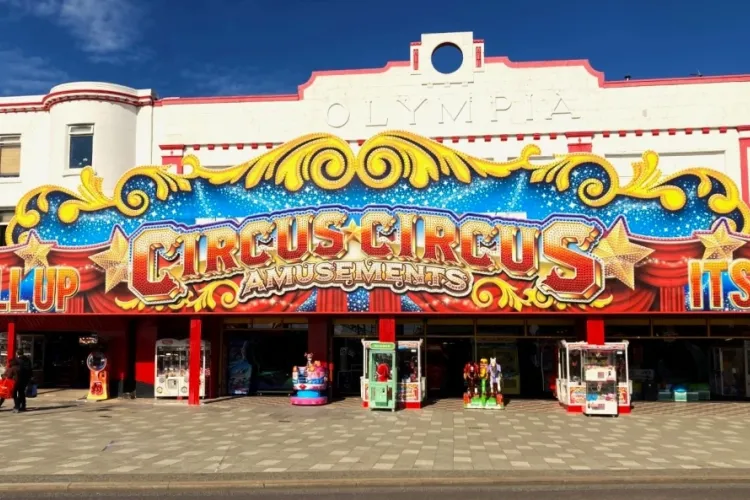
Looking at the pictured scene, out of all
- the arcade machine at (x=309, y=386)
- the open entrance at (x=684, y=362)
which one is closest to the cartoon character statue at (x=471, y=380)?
the arcade machine at (x=309, y=386)

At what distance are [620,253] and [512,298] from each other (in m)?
3.16

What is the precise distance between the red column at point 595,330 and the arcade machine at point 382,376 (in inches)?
213

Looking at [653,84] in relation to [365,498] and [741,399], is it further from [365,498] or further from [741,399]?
[365,498]

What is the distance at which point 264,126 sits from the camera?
2319cm

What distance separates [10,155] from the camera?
976 inches

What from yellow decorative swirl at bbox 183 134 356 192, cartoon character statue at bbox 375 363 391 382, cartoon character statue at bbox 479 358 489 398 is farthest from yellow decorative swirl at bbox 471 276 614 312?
yellow decorative swirl at bbox 183 134 356 192

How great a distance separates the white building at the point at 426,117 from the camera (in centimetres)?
2181

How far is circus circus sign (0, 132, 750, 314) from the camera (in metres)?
18.6

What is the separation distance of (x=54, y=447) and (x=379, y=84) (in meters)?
15.0

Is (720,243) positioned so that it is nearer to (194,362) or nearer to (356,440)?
(356,440)

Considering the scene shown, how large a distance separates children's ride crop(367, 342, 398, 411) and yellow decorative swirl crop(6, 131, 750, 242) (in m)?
4.60

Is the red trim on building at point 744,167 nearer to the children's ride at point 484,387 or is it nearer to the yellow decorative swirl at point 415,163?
the yellow decorative swirl at point 415,163

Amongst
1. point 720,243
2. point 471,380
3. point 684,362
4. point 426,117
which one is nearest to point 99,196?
point 426,117

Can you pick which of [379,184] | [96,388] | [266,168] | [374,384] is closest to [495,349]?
[374,384]
